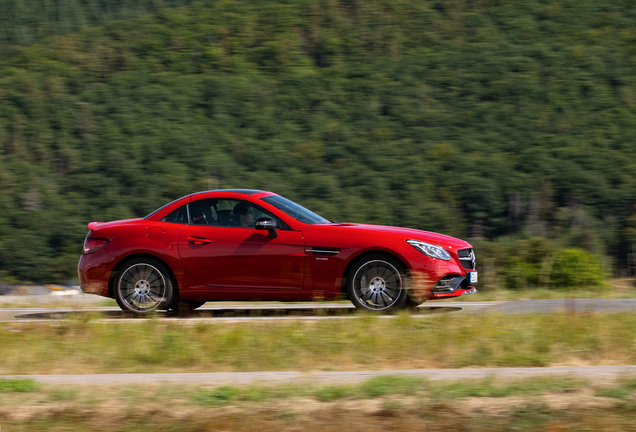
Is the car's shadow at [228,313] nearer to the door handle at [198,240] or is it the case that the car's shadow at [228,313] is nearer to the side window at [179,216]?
the door handle at [198,240]

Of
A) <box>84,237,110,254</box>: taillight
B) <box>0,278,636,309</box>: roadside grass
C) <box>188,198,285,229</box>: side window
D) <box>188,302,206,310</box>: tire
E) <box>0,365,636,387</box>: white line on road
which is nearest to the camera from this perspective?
<box>0,365,636,387</box>: white line on road

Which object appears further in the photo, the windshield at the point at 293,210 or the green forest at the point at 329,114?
the green forest at the point at 329,114

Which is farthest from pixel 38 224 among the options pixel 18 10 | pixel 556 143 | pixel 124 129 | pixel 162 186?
pixel 18 10

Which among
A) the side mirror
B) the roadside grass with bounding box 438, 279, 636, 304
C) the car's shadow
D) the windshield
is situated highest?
the windshield

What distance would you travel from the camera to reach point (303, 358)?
18.1 ft

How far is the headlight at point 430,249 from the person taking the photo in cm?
745

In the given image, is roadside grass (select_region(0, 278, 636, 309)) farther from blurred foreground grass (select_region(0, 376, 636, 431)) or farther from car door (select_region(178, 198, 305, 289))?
blurred foreground grass (select_region(0, 376, 636, 431))

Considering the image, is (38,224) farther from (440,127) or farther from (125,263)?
(125,263)

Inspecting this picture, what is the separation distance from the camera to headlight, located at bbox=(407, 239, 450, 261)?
745 cm

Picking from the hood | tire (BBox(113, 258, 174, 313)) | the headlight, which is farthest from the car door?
the headlight

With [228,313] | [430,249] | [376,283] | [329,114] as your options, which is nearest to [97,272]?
[228,313]

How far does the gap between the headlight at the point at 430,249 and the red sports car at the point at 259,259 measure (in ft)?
0.04

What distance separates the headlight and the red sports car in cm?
1

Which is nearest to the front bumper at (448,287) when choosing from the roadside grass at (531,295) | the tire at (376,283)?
the tire at (376,283)
